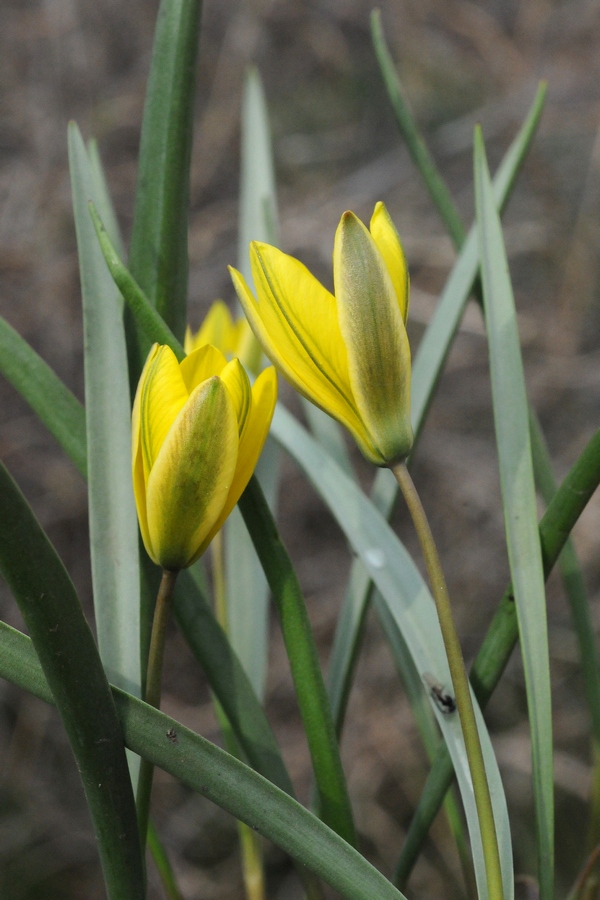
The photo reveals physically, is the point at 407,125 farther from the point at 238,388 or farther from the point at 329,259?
the point at 329,259

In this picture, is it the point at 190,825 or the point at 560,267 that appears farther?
the point at 560,267

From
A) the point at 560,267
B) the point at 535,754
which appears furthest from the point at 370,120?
the point at 535,754

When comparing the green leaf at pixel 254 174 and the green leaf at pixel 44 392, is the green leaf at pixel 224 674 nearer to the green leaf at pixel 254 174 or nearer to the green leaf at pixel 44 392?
the green leaf at pixel 44 392

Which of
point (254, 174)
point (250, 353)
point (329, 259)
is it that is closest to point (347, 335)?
point (250, 353)

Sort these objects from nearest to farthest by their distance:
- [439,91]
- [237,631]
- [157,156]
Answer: [157,156], [237,631], [439,91]

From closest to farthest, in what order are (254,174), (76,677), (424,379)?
(76,677) < (424,379) < (254,174)

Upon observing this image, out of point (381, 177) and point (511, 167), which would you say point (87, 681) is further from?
point (381, 177)

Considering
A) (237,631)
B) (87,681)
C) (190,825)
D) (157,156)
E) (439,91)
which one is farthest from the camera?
(439,91)

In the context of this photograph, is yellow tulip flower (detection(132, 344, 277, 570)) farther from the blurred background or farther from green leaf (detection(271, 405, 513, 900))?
the blurred background
